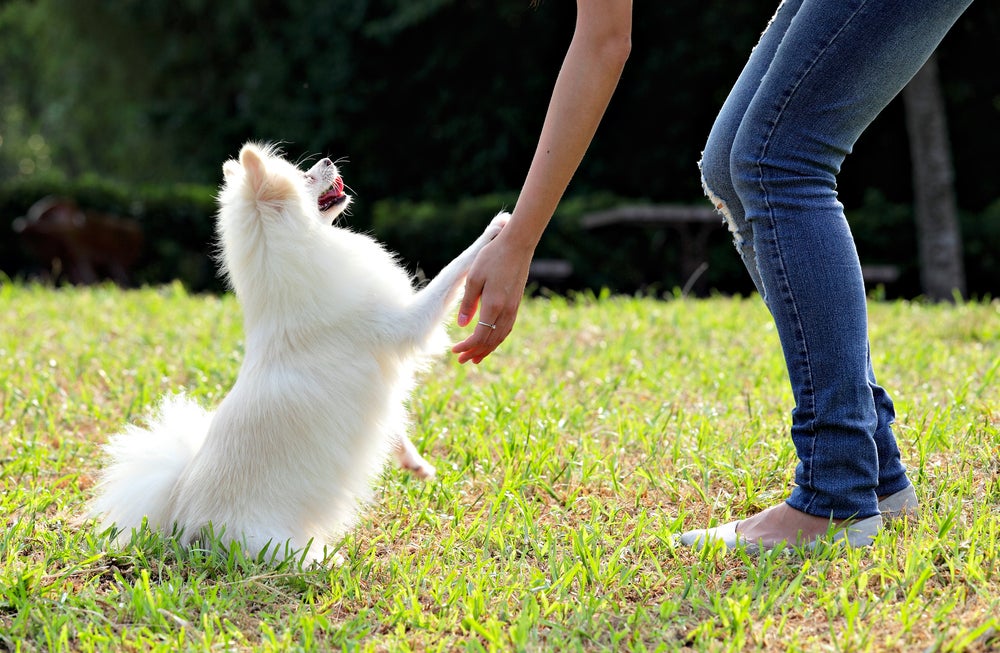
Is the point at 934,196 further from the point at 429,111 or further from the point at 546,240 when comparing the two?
the point at 429,111

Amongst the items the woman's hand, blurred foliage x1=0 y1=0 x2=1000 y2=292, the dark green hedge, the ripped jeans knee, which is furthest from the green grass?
blurred foliage x1=0 y1=0 x2=1000 y2=292

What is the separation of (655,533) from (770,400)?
159cm

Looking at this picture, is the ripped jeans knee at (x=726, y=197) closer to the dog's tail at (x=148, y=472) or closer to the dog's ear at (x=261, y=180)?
the dog's ear at (x=261, y=180)

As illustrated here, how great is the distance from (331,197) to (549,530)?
3.66 ft

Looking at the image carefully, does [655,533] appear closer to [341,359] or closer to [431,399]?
[341,359]

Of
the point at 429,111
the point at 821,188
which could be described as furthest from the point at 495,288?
the point at 429,111

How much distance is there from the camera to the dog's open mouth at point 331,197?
8.87 ft

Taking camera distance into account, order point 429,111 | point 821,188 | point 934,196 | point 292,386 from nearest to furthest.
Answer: point 821,188 < point 292,386 < point 934,196 < point 429,111

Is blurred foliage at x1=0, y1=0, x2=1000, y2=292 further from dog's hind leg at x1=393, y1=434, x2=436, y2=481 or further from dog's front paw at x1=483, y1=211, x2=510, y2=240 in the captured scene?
dog's front paw at x1=483, y1=211, x2=510, y2=240

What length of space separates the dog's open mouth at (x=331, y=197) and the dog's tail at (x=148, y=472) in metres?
0.71

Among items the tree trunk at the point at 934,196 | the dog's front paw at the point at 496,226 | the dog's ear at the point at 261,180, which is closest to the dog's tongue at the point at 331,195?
the dog's ear at the point at 261,180

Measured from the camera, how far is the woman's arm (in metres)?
2.21

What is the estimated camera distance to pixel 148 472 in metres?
2.64

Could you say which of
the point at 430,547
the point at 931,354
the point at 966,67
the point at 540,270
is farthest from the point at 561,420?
the point at 966,67
